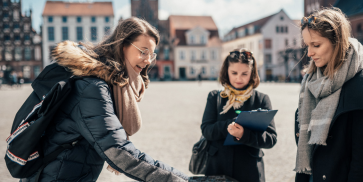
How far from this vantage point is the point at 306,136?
78.4 inches

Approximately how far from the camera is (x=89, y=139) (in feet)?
4.69

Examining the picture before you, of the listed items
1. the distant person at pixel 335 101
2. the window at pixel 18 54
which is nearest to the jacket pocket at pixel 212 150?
the distant person at pixel 335 101

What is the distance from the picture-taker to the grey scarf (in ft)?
5.74

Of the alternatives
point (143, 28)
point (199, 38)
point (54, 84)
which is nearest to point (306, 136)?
point (143, 28)

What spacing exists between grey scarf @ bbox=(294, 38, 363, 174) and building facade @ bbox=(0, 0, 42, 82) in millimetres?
50987

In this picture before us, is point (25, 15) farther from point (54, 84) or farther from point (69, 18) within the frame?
point (54, 84)

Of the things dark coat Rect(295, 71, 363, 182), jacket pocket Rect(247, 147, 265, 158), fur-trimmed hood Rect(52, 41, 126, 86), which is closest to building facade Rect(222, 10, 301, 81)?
jacket pocket Rect(247, 147, 265, 158)

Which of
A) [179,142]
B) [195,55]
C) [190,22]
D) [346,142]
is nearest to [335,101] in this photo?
[346,142]

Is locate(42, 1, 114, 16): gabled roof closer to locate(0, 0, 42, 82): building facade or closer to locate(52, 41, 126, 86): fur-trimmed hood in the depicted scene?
locate(0, 0, 42, 82): building facade

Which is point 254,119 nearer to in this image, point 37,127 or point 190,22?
point 37,127

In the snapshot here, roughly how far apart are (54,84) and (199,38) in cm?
5187

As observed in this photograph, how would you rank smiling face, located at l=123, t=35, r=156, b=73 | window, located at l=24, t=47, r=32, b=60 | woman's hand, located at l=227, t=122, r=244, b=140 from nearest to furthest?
smiling face, located at l=123, t=35, r=156, b=73
woman's hand, located at l=227, t=122, r=244, b=140
window, located at l=24, t=47, r=32, b=60

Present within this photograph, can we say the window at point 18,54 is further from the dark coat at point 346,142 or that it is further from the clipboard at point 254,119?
the dark coat at point 346,142

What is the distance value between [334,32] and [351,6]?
118ft
